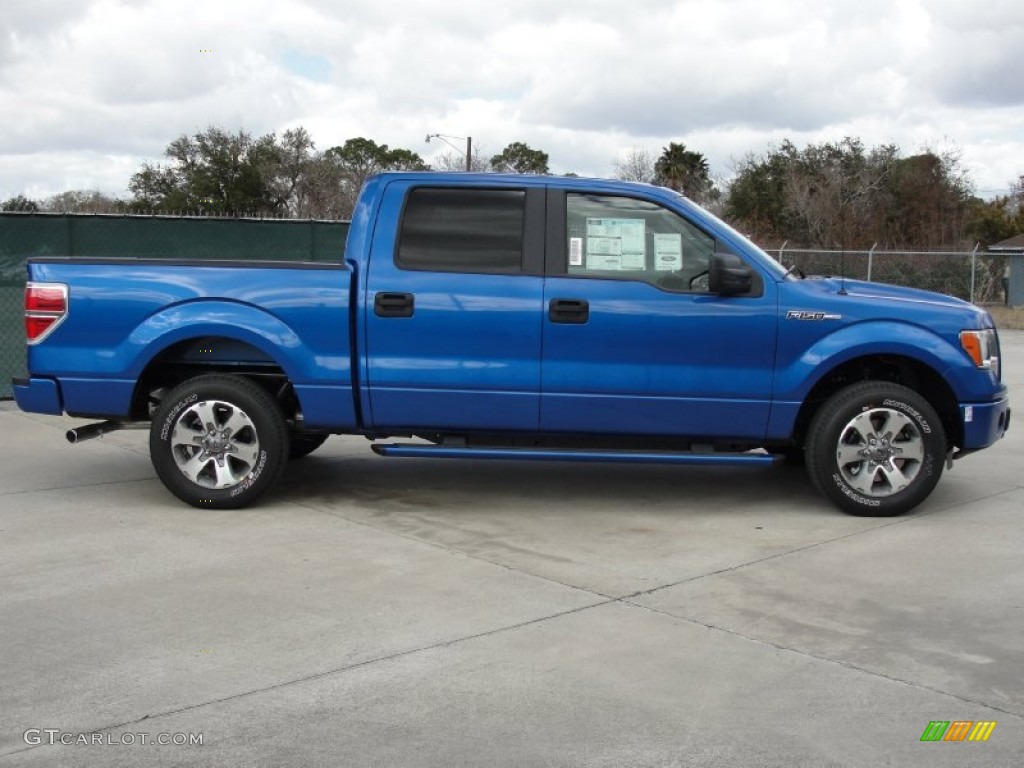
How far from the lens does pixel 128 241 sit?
12156 millimetres

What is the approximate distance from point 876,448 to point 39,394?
508 cm

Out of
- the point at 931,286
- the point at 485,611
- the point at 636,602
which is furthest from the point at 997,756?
the point at 931,286

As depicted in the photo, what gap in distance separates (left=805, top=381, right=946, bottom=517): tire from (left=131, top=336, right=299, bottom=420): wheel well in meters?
3.30

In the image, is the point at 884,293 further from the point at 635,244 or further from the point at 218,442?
the point at 218,442

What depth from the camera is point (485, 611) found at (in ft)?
16.2

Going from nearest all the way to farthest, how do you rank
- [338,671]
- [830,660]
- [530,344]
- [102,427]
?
[338,671] → [830,660] → [530,344] → [102,427]

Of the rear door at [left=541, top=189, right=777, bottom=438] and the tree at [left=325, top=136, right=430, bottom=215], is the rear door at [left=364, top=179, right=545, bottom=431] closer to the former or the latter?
the rear door at [left=541, top=189, right=777, bottom=438]

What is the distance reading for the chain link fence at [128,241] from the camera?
11.3m

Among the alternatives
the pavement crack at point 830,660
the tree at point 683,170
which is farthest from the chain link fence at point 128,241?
the tree at point 683,170

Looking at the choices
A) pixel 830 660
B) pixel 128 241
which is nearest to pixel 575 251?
pixel 830 660

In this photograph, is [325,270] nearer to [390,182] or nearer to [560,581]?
[390,182]

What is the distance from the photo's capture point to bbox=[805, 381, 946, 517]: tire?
6.59 m

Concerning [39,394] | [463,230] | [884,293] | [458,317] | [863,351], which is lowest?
[39,394]

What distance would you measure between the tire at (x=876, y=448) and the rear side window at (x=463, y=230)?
2.12 metres
